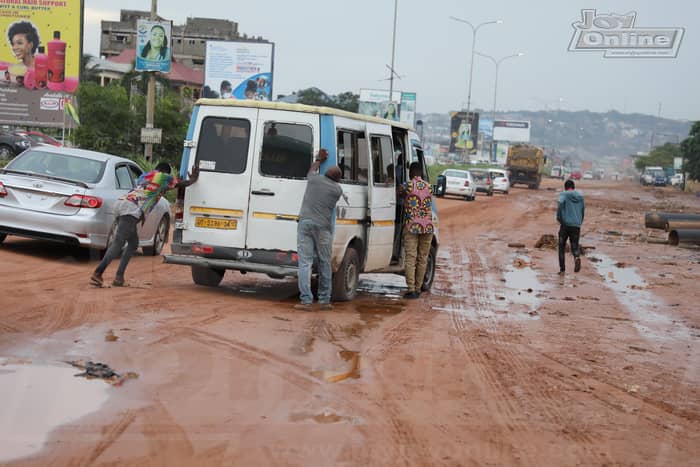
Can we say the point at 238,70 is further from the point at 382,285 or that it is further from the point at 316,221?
the point at 316,221

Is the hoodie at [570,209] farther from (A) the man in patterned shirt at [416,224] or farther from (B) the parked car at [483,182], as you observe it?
(B) the parked car at [483,182]

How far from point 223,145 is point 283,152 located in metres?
0.73

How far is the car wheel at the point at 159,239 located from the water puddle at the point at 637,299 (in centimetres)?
726

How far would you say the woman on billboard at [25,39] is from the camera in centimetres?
4056

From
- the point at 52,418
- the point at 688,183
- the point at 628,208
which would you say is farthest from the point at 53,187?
the point at 688,183

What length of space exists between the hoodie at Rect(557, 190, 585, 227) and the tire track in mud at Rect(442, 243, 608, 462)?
6.80 metres

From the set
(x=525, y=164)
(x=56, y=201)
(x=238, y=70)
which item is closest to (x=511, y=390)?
(x=56, y=201)

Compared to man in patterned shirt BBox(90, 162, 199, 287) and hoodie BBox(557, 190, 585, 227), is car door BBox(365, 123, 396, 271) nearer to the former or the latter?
man in patterned shirt BBox(90, 162, 199, 287)

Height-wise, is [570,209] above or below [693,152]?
below

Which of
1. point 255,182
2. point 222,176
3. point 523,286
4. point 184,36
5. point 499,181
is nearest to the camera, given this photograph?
point 255,182

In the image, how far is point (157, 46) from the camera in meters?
23.8

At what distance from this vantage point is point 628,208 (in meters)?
46.6

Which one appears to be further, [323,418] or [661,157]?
[661,157]

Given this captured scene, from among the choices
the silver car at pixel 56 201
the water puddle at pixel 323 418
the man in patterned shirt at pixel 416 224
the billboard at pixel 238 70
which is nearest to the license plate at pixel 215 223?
the silver car at pixel 56 201
